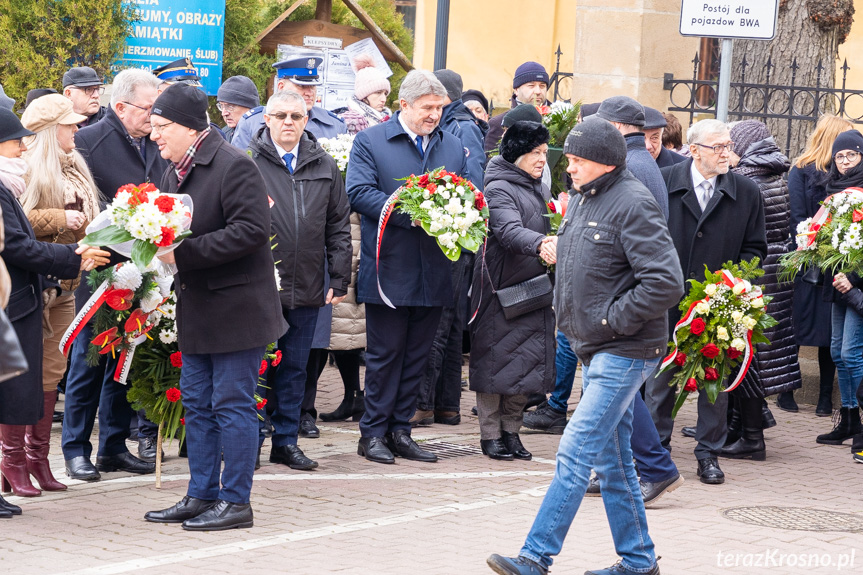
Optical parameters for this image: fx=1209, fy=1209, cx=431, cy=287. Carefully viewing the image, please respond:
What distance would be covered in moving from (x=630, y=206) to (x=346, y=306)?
14.0ft

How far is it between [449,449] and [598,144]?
136 inches

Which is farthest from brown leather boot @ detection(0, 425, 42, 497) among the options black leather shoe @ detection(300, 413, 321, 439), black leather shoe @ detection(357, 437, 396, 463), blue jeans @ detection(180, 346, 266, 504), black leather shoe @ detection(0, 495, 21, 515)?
black leather shoe @ detection(300, 413, 321, 439)

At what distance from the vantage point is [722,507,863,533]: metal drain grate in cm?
650

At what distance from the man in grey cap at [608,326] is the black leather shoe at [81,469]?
9.78ft

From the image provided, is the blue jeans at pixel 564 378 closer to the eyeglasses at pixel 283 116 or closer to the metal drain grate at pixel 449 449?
the metal drain grate at pixel 449 449

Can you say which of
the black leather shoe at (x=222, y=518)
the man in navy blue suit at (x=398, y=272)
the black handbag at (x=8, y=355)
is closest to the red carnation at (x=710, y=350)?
the man in navy blue suit at (x=398, y=272)

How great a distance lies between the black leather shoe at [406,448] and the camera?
7.88 meters

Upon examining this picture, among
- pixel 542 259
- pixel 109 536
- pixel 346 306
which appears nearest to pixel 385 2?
pixel 346 306

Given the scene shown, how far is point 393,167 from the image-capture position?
7.82 metres

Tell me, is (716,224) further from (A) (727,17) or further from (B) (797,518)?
(A) (727,17)

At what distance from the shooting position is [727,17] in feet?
29.8

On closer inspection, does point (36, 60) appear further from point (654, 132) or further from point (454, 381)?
point (654, 132)

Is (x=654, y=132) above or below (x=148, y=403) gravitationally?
above

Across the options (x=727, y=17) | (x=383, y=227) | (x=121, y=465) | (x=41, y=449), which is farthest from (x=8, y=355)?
(x=727, y=17)
